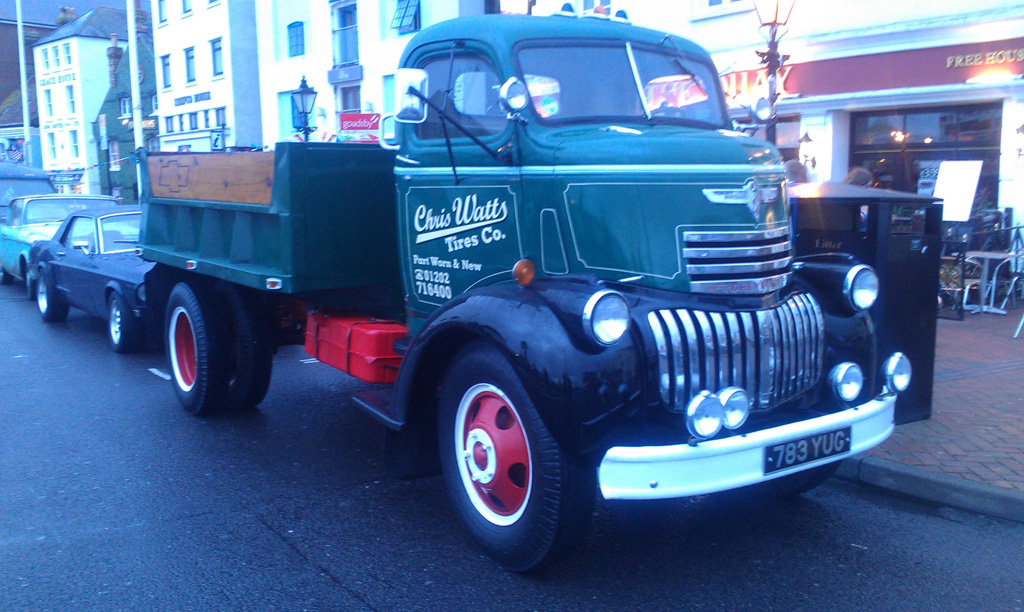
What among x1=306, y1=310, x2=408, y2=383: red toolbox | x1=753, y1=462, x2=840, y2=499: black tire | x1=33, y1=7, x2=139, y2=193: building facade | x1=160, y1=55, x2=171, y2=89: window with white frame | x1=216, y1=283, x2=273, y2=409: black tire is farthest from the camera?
x1=33, y1=7, x2=139, y2=193: building facade

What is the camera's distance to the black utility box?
5.58 m

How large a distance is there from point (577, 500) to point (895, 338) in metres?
3.20

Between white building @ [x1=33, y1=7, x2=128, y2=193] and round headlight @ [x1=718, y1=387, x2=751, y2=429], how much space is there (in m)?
43.9

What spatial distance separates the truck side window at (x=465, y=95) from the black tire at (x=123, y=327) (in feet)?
Answer: 17.9

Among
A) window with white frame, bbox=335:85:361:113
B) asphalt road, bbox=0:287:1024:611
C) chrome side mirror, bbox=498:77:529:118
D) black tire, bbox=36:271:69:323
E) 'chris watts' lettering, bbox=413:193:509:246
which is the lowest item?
asphalt road, bbox=0:287:1024:611

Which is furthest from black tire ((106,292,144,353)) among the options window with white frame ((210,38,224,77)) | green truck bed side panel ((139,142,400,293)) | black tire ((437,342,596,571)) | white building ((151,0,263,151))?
window with white frame ((210,38,224,77))

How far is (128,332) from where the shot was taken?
8.92 metres

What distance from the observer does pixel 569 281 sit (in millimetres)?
3850

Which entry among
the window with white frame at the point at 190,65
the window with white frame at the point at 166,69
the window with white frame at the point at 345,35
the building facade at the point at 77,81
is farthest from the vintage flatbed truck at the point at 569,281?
the building facade at the point at 77,81

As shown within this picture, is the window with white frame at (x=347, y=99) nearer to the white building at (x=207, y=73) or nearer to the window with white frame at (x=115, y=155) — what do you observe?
the white building at (x=207, y=73)

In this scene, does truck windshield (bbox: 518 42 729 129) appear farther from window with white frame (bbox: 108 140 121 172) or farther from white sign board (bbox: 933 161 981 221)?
window with white frame (bbox: 108 140 121 172)

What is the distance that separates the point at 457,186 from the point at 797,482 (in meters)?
2.38

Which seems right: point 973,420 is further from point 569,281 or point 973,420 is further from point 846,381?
point 569,281

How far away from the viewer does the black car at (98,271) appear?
8914 millimetres
